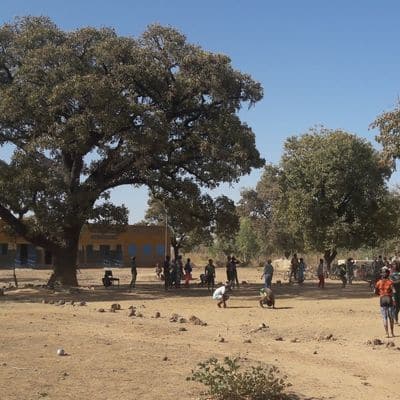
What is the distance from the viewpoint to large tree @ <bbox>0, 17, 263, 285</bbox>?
25656 millimetres

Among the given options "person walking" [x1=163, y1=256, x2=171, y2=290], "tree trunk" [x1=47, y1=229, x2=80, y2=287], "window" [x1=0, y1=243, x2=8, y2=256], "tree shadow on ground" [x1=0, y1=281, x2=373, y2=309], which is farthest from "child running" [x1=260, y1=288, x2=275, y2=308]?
"window" [x1=0, y1=243, x2=8, y2=256]

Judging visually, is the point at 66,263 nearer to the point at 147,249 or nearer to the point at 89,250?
the point at 89,250

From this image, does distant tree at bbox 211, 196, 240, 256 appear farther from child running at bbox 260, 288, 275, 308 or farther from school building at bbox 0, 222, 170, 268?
school building at bbox 0, 222, 170, 268

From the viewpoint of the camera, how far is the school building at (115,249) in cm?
6056

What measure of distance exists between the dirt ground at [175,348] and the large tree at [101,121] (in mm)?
6090

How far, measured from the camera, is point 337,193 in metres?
35.1

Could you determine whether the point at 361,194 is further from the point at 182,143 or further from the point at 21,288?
the point at 21,288

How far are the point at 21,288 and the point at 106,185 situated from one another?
6.46 metres

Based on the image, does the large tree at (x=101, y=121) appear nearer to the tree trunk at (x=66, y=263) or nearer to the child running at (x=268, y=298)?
the tree trunk at (x=66, y=263)

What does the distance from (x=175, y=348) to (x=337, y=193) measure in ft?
81.8

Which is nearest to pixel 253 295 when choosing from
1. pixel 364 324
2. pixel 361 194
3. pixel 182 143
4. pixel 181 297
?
pixel 181 297

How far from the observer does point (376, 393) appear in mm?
8672

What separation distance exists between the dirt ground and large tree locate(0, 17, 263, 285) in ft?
20.0

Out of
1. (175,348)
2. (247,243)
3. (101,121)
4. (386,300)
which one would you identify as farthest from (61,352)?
(247,243)
